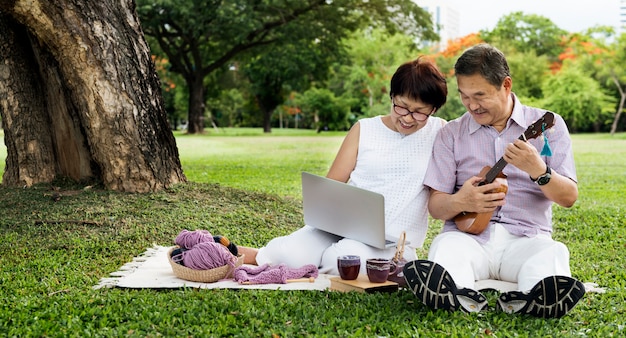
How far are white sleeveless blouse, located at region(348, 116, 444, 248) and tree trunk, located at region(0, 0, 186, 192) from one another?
2717 millimetres

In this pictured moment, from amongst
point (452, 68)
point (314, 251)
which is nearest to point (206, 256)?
point (314, 251)

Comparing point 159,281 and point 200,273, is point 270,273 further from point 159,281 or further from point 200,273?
point 159,281

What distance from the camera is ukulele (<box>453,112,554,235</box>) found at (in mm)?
3090

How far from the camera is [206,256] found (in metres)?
3.60

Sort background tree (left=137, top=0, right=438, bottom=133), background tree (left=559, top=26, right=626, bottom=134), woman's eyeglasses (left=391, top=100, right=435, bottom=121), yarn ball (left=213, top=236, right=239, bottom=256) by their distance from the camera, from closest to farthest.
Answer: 1. woman's eyeglasses (left=391, top=100, right=435, bottom=121)
2. yarn ball (left=213, top=236, right=239, bottom=256)
3. background tree (left=137, top=0, right=438, bottom=133)
4. background tree (left=559, top=26, right=626, bottom=134)

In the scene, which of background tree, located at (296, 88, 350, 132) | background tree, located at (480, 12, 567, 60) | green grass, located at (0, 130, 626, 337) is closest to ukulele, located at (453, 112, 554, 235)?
green grass, located at (0, 130, 626, 337)

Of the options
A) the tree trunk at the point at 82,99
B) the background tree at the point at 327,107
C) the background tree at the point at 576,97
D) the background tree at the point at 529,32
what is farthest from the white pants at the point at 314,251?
the background tree at the point at 529,32

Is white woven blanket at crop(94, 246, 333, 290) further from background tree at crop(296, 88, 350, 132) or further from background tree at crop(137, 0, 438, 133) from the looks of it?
background tree at crop(296, 88, 350, 132)

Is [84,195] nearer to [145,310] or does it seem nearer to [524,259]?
[145,310]

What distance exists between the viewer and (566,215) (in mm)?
6469

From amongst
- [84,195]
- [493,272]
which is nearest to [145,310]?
[493,272]

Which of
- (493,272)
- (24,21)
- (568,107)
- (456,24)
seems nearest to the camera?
(493,272)

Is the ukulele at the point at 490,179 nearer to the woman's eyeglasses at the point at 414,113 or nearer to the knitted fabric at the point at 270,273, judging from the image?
the woman's eyeglasses at the point at 414,113

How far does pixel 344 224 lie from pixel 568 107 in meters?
31.4
